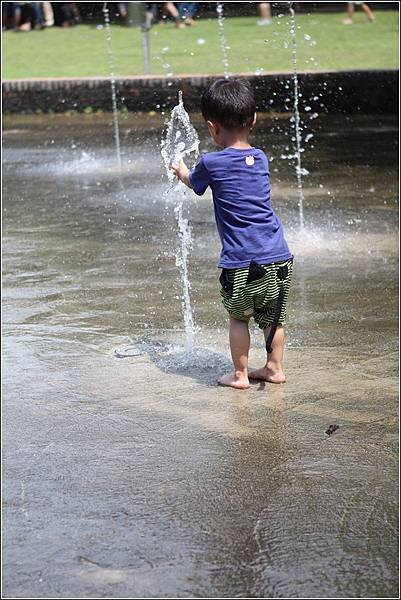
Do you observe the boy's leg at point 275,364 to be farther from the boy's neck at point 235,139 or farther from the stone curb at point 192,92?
the stone curb at point 192,92

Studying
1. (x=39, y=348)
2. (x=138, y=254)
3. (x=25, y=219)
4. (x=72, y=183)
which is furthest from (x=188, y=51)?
(x=39, y=348)

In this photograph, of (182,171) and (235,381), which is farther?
(182,171)

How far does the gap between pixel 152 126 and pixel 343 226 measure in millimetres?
5451

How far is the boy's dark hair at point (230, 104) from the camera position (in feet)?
13.2

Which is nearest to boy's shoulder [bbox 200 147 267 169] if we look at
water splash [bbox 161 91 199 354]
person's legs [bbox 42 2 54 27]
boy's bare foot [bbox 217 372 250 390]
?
water splash [bbox 161 91 199 354]

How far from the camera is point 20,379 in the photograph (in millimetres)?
4215

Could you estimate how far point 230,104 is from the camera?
158 inches

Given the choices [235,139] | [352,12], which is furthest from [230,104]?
[352,12]

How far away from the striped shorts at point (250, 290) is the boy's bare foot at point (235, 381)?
215 mm

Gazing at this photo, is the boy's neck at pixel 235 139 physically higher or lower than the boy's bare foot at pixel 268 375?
higher

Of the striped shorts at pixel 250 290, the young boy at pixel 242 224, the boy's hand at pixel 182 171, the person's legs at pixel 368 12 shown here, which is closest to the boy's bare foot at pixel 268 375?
the young boy at pixel 242 224

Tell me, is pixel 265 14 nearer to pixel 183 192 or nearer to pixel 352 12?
pixel 352 12

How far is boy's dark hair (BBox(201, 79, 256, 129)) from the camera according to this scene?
4.02m

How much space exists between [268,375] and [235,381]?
0.13 metres
